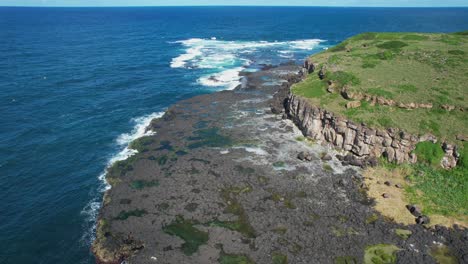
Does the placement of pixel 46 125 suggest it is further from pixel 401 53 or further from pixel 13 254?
pixel 401 53

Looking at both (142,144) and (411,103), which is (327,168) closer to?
(411,103)

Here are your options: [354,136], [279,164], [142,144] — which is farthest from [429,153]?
[142,144]

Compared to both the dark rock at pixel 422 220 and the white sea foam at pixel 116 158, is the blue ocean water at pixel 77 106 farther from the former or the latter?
the dark rock at pixel 422 220

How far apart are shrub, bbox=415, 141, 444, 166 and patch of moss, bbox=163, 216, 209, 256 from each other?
108ft

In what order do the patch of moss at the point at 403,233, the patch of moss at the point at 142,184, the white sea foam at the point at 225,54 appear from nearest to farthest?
the patch of moss at the point at 403,233, the patch of moss at the point at 142,184, the white sea foam at the point at 225,54

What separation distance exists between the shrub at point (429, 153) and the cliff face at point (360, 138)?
60cm

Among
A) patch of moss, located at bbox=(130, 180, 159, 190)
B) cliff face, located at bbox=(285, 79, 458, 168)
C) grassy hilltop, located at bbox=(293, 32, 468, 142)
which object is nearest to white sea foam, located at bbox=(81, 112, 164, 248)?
patch of moss, located at bbox=(130, 180, 159, 190)

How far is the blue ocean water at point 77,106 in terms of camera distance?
42.1 metres

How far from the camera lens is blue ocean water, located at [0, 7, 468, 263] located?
138 ft

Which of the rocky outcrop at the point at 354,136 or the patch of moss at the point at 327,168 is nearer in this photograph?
the rocky outcrop at the point at 354,136

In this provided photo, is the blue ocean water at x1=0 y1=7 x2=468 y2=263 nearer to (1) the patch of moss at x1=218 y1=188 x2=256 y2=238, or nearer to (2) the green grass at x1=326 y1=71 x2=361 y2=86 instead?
(1) the patch of moss at x1=218 y1=188 x2=256 y2=238

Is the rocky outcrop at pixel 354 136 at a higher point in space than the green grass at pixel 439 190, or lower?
higher

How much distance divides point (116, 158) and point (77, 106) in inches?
1114

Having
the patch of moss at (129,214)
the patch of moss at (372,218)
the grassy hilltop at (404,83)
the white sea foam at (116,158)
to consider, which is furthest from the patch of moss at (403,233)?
the white sea foam at (116,158)
